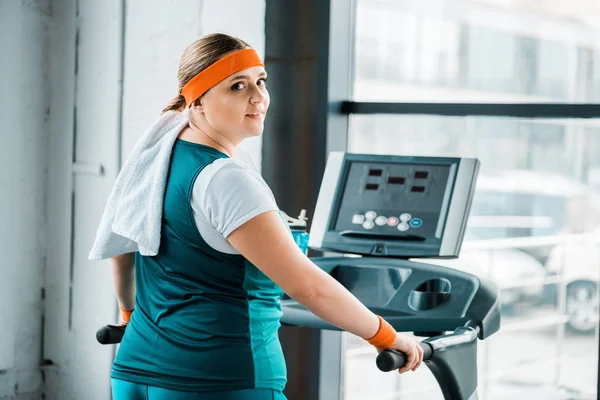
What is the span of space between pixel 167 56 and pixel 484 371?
150 cm

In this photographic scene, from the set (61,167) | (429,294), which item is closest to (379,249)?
(429,294)

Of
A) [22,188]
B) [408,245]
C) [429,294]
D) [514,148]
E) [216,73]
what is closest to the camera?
[216,73]

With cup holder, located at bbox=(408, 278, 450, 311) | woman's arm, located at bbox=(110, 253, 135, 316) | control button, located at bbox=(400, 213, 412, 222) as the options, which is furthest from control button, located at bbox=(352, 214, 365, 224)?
woman's arm, located at bbox=(110, 253, 135, 316)

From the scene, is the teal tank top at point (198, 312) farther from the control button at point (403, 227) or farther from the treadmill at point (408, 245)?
the control button at point (403, 227)

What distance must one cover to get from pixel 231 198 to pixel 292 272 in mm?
176

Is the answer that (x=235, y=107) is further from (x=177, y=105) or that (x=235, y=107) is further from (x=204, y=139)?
(x=177, y=105)

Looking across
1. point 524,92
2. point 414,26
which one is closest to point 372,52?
point 414,26

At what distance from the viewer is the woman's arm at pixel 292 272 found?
1.58m

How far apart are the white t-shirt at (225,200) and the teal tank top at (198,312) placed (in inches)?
0.8

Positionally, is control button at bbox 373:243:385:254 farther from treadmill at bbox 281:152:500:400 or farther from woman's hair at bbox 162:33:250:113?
woman's hair at bbox 162:33:250:113

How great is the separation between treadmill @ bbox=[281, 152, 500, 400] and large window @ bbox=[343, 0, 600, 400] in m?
0.23

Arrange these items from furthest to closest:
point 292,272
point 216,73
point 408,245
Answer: point 408,245 → point 216,73 → point 292,272

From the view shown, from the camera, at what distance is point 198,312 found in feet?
5.50

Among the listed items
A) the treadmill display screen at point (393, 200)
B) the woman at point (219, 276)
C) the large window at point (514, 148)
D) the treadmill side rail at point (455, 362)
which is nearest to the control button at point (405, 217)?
the treadmill display screen at point (393, 200)
